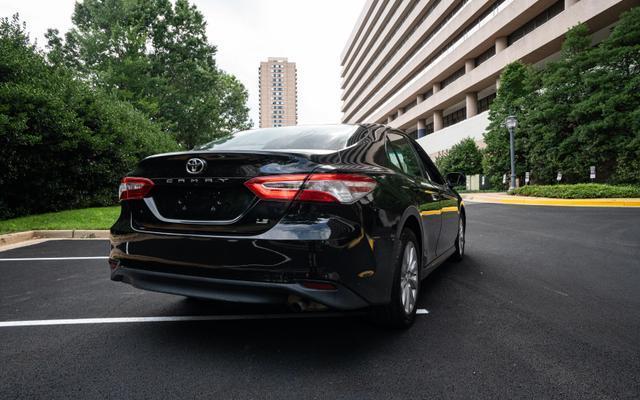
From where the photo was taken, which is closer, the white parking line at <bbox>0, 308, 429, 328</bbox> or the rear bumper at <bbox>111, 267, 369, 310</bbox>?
the rear bumper at <bbox>111, 267, 369, 310</bbox>

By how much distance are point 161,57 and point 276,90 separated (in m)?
160

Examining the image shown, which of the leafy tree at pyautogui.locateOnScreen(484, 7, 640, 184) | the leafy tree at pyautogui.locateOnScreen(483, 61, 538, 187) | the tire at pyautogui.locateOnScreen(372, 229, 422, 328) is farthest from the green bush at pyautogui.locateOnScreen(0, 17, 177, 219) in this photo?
the leafy tree at pyautogui.locateOnScreen(483, 61, 538, 187)

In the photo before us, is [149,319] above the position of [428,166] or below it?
below

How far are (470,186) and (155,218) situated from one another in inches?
1181

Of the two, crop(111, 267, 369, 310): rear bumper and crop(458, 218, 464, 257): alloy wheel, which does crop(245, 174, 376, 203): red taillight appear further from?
crop(458, 218, 464, 257): alloy wheel

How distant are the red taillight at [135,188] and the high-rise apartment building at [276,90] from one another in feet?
608

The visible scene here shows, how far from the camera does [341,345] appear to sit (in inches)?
103

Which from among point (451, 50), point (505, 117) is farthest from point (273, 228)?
point (451, 50)

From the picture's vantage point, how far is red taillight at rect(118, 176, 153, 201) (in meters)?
2.61

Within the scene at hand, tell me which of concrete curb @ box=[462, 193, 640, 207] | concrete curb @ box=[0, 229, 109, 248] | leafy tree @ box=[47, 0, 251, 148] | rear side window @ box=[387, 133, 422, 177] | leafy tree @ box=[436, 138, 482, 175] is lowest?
concrete curb @ box=[0, 229, 109, 248]

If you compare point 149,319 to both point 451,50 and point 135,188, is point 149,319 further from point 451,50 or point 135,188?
point 451,50

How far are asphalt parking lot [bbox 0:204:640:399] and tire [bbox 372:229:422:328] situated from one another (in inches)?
4.6

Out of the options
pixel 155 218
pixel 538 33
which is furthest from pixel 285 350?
pixel 538 33

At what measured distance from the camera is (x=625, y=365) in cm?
227
